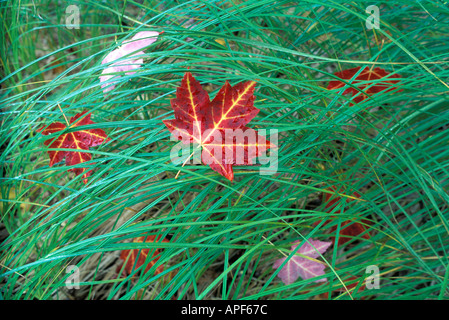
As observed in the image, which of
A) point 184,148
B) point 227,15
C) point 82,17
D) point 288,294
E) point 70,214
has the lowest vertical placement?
point 288,294

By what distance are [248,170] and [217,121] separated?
0.13 meters

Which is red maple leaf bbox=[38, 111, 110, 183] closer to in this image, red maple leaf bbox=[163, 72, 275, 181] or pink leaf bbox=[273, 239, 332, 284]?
red maple leaf bbox=[163, 72, 275, 181]

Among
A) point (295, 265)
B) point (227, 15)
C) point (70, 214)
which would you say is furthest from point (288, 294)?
point (227, 15)

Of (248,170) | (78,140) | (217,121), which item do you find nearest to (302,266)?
(248,170)

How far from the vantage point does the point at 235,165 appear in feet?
2.19

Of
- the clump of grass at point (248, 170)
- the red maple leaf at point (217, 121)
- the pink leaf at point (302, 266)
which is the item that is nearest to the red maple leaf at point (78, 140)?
the clump of grass at point (248, 170)

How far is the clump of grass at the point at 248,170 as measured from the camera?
0.69 meters

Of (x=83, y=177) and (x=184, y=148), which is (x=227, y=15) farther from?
(x=83, y=177)

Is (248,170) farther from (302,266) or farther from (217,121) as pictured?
(302,266)

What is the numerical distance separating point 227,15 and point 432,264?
0.71m

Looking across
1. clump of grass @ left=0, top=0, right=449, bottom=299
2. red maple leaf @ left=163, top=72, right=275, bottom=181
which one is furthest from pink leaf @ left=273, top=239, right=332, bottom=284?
red maple leaf @ left=163, top=72, right=275, bottom=181

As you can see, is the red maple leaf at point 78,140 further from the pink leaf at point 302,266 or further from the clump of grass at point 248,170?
the pink leaf at point 302,266

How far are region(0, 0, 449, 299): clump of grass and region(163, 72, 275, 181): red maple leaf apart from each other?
0.06 m

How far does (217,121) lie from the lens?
24.8 inches
